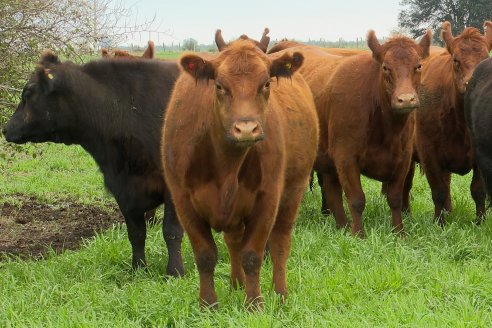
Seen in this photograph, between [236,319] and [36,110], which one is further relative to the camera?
[36,110]

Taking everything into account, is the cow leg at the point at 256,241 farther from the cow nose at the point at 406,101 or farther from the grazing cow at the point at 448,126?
the grazing cow at the point at 448,126

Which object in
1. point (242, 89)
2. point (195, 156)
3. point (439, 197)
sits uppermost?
point (242, 89)

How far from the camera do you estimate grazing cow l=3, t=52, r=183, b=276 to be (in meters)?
6.48

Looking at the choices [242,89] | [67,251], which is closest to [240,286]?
[242,89]

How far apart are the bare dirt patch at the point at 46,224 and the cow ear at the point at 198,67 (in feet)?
11.2

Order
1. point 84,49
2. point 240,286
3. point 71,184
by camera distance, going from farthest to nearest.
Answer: point 71,184 < point 84,49 < point 240,286

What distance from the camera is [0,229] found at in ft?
27.2

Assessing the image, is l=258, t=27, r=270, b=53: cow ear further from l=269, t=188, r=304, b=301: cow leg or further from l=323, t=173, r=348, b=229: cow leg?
l=323, t=173, r=348, b=229: cow leg

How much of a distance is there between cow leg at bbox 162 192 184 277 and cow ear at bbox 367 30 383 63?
2.57 meters

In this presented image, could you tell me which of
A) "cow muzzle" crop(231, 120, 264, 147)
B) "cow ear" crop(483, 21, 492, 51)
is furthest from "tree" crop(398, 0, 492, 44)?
"cow muzzle" crop(231, 120, 264, 147)

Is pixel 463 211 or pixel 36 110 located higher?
pixel 36 110

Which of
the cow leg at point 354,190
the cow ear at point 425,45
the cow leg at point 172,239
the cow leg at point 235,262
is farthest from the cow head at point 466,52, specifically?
the cow leg at point 235,262

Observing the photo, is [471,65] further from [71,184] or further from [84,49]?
[71,184]

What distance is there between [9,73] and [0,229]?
7.08 ft
